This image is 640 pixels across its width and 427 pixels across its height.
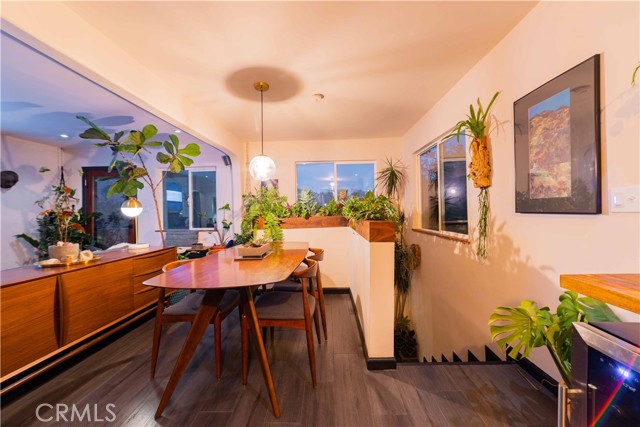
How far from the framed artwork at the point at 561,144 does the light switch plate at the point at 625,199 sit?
0.06m

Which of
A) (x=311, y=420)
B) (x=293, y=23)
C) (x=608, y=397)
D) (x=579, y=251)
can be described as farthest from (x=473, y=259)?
(x=293, y=23)

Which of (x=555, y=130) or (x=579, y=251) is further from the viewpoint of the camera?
(x=555, y=130)

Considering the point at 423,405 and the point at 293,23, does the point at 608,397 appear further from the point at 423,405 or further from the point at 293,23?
the point at 293,23

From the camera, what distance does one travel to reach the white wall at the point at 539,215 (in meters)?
1.20

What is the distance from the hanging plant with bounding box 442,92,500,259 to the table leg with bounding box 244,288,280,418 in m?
2.12

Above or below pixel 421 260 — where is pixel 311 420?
below

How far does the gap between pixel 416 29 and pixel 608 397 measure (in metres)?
2.28

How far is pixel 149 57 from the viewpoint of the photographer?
6.82ft

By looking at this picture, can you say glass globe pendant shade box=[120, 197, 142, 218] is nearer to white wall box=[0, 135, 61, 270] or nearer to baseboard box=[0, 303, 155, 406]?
baseboard box=[0, 303, 155, 406]

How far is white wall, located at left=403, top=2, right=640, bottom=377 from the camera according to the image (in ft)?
3.93

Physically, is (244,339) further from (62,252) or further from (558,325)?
(62,252)

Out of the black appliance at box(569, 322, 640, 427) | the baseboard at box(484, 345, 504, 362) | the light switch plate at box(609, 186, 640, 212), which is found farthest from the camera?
the baseboard at box(484, 345, 504, 362)

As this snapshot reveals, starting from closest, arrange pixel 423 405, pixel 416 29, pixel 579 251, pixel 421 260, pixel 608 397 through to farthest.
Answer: pixel 608 397
pixel 579 251
pixel 423 405
pixel 416 29
pixel 421 260

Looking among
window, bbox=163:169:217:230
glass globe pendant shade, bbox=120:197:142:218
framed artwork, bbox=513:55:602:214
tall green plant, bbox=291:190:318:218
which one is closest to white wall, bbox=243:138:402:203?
tall green plant, bbox=291:190:318:218
